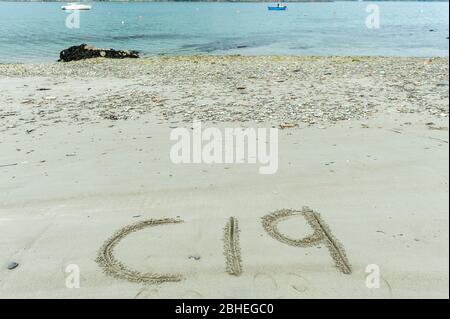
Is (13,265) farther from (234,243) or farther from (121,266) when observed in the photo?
(234,243)

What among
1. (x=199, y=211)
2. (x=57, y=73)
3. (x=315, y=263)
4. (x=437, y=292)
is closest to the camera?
(x=437, y=292)

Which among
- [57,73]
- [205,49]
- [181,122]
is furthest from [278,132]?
[205,49]

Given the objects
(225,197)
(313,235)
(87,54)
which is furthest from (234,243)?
(87,54)

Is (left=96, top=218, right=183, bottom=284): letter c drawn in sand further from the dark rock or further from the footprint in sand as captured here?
the dark rock

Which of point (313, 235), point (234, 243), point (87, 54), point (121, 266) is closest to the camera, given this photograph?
point (121, 266)

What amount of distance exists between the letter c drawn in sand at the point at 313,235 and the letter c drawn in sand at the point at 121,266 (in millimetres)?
1514

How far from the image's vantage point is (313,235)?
5.39 m

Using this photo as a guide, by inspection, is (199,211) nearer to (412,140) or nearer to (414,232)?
(414,232)

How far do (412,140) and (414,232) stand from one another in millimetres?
3599

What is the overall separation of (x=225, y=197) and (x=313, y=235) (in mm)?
1631

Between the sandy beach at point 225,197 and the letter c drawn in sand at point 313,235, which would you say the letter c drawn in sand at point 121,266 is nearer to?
the sandy beach at point 225,197

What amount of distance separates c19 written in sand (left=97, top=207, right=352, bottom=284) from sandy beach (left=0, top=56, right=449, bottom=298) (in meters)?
0.04

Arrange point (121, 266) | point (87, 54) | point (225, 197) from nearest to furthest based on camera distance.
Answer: point (121, 266) < point (225, 197) < point (87, 54)

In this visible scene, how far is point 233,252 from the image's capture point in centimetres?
510
